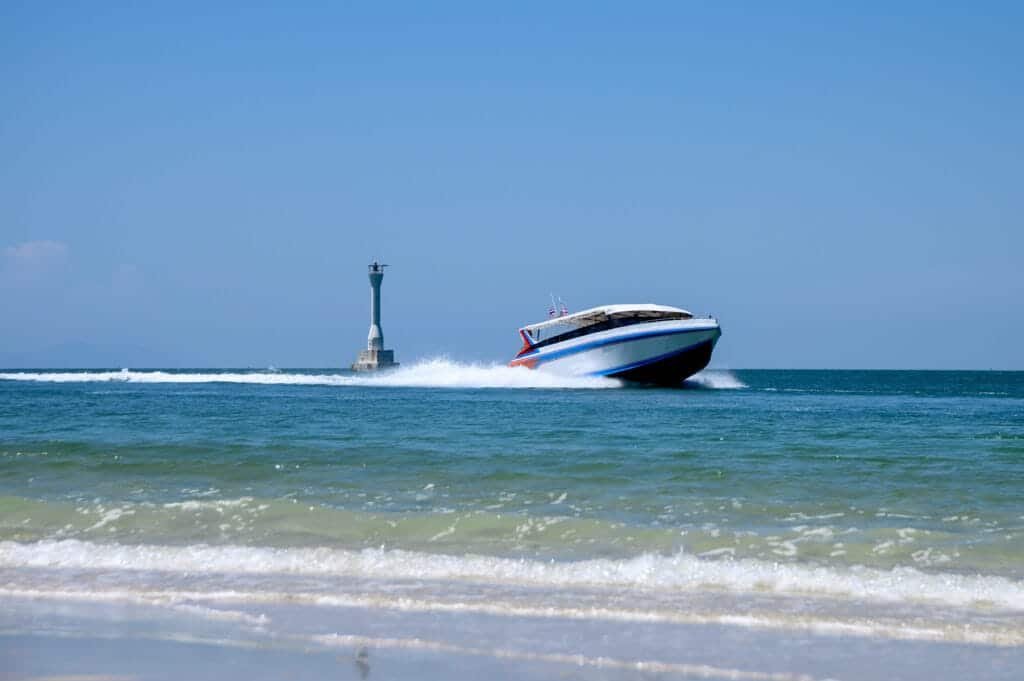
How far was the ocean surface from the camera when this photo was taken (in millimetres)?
7473

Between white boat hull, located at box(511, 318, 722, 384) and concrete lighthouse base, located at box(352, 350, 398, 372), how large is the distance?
2137 inches

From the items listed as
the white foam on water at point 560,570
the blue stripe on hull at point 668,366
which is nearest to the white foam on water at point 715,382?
the blue stripe on hull at point 668,366

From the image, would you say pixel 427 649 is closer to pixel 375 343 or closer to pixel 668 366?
pixel 668 366

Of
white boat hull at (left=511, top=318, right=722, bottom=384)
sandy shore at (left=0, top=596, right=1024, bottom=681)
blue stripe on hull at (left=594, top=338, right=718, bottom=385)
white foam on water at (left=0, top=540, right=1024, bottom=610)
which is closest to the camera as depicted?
sandy shore at (left=0, top=596, right=1024, bottom=681)

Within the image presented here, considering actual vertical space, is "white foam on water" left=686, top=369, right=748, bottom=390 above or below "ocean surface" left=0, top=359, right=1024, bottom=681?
above

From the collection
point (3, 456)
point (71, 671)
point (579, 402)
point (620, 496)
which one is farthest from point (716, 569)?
point (579, 402)

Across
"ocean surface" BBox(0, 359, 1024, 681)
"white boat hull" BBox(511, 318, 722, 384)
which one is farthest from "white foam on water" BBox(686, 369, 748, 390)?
"ocean surface" BBox(0, 359, 1024, 681)

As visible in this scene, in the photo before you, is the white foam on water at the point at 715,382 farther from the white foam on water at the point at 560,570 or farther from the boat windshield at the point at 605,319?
the white foam on water at the point at 560,570

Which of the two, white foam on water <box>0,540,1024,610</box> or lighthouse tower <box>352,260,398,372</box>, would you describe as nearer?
white foam on water <box>0,540,1024,610</box>

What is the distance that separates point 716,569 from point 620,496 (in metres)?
3.76

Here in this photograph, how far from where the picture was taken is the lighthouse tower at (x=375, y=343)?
101 metres

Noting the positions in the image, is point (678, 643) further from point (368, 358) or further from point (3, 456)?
point (368, 358)

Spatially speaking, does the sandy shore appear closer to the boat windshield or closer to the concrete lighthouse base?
the boat windshield

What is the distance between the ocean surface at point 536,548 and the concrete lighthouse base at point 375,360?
79.9m
